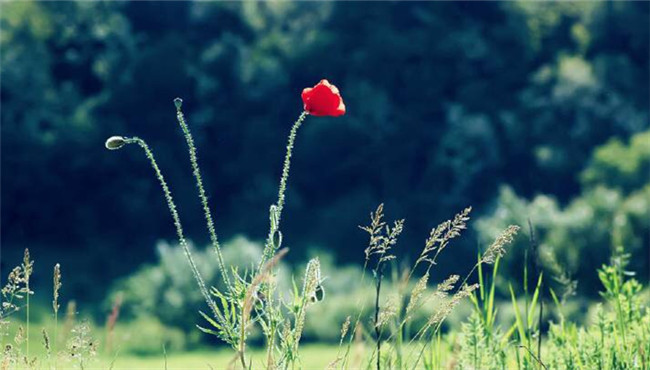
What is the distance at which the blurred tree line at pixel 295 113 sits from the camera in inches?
826

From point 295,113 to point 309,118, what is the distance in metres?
1.06

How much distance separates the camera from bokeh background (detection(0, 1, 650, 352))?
20734 millimetres

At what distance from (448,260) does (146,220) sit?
23.1ft

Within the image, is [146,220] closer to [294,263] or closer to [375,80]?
[294,263]

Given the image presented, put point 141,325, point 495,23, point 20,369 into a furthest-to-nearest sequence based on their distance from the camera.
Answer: point 495,23 < point 141,325 < point 20,369

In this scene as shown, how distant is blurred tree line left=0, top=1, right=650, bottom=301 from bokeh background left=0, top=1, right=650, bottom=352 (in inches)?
2.0

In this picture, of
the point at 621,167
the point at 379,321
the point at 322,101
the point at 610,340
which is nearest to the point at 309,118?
the point at 621,167

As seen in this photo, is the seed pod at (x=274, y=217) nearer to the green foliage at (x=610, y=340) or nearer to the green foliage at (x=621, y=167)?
the green foliage at (x=610, y=340)

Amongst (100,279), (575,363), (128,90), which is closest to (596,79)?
(128,90)

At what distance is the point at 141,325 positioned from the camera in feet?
46.8

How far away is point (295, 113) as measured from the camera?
23.8 metres

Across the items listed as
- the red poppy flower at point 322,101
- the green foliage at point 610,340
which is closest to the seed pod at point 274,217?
the red poppy flower at point 322,101

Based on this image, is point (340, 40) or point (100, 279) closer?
point (100, 279)

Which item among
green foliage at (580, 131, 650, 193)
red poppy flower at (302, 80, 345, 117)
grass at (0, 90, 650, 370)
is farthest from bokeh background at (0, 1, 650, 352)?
red poppy flower at (302, 80, 345, 117)
